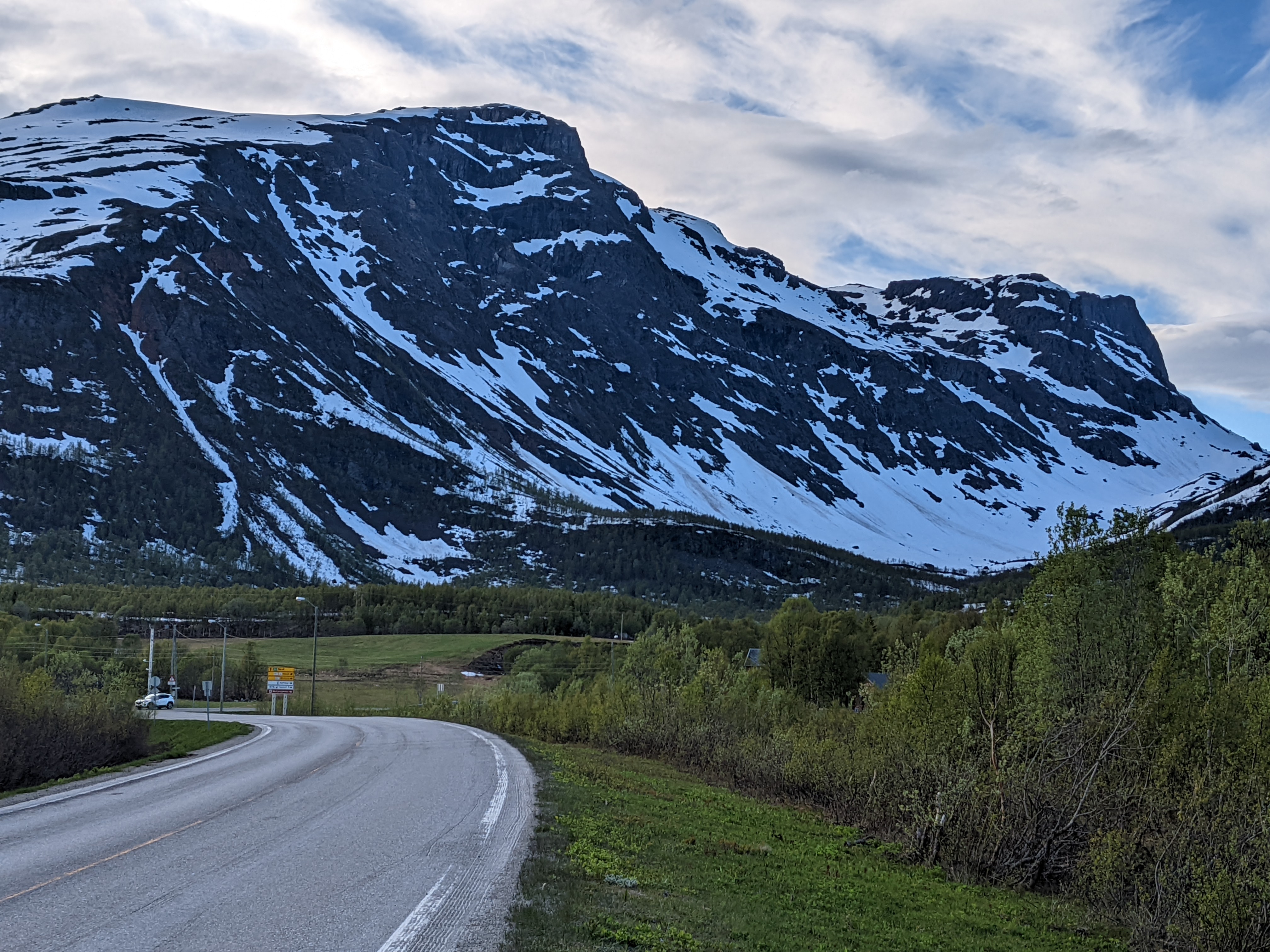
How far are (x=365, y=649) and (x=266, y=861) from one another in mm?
120721

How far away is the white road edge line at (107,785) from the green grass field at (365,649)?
84.7 meters

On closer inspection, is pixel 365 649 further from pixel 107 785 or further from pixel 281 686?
pixel 107 785

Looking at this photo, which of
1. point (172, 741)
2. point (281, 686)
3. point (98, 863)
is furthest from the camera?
point (281, 686)

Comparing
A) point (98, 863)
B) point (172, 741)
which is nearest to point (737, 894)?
point (98, 863)

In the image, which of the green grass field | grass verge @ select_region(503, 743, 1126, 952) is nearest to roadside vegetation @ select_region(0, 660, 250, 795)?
grass verge @ select_region(503, 743, 1126, 952)

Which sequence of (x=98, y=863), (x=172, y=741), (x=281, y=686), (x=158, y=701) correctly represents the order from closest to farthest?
(x=98, y=863), (x=172, y=741), (x=158, y=701), (x=281, y=686)

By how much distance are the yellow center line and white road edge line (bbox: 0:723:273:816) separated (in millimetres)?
4391

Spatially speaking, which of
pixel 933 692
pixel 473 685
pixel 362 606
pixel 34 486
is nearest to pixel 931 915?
pixel 933 692

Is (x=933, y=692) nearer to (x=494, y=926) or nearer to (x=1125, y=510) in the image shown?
(x=1125, y=510)

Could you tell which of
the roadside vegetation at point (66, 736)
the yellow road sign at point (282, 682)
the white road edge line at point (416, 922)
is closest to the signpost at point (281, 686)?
the yellow road sign at point (282, 682)

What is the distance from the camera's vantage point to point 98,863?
620 inches

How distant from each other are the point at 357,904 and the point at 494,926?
2.05 metres

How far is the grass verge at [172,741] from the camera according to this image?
91.9ft

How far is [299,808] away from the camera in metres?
22.7
